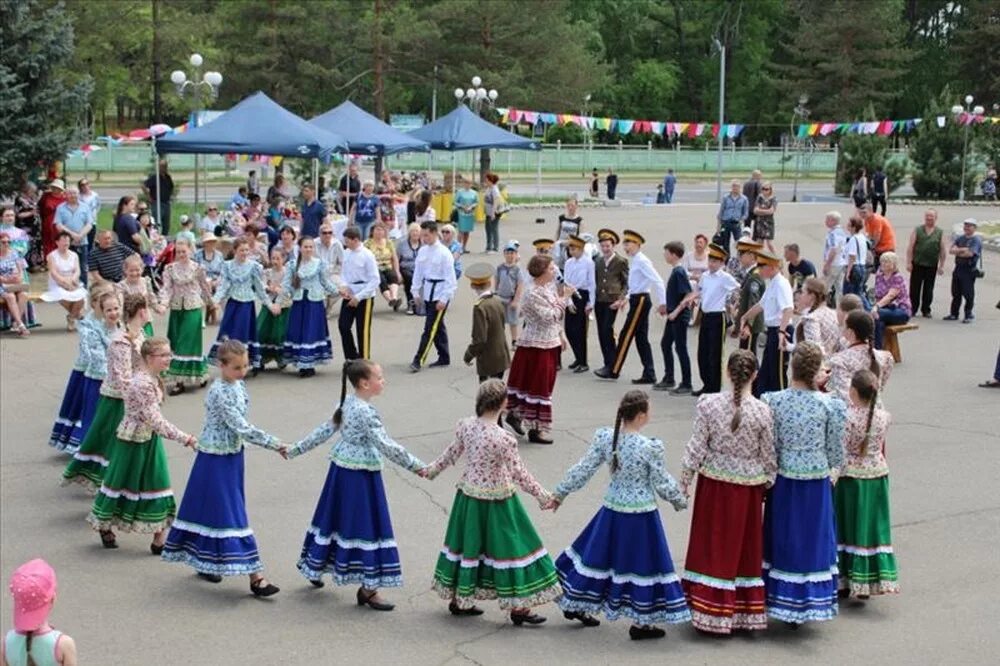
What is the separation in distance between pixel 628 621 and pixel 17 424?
8.18 m

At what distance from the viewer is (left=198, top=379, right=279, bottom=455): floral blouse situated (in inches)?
327

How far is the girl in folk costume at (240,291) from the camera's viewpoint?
585 inches

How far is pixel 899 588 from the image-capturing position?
8.34 m

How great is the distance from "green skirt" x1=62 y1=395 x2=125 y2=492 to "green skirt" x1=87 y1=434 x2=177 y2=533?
96cm

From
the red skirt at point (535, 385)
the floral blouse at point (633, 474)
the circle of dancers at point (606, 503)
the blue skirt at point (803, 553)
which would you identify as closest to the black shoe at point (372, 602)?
the circle of dancers at point (606, 503)

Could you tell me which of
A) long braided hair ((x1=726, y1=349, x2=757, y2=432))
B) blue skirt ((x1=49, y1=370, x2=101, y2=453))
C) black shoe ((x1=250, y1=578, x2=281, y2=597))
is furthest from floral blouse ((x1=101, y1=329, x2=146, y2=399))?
long braided hair ((x1=726, y1=349, x2=757, y2=432))

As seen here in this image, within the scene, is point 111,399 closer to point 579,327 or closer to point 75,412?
point 75,412

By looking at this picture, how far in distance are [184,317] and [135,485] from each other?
17.7 feet

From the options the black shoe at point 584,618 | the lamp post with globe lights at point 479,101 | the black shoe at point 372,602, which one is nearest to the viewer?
the black shoe at point 584,618

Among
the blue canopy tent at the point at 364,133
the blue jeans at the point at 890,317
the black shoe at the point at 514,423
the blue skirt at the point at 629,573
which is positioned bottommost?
the black shoe at the point at 514,423

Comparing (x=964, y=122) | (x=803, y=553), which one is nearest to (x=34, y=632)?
(x=803, y=553)

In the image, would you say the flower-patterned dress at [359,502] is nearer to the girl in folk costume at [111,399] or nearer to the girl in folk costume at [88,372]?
the girl in folk costume at [111,399]

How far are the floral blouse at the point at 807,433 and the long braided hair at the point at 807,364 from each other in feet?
0.23

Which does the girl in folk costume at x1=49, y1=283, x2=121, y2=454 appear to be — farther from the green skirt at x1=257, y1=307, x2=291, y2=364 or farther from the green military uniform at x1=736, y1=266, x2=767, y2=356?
the green military uniform at x1=736, y1=266, x2=767, y2=356
